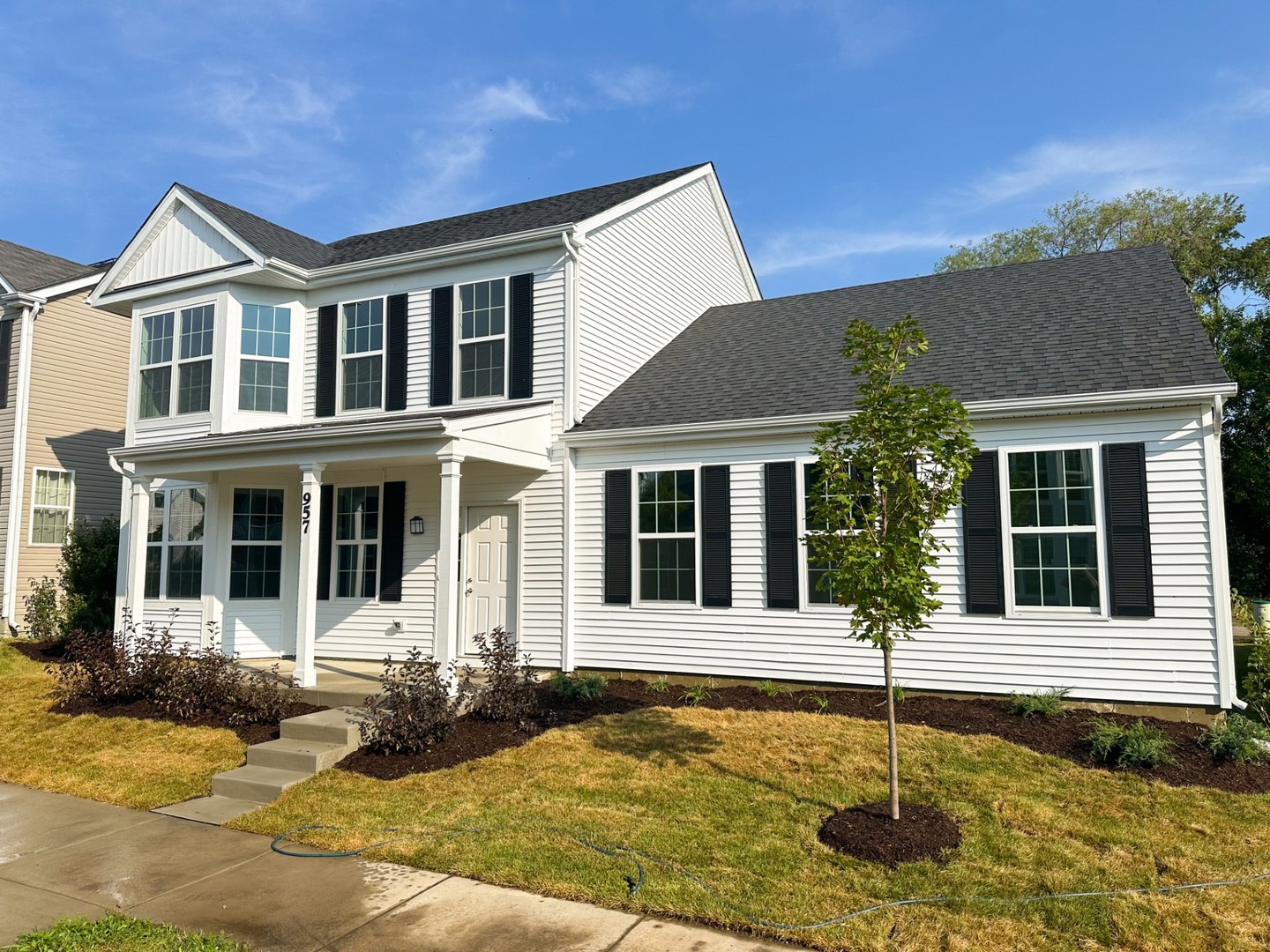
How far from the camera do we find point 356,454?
9641mm

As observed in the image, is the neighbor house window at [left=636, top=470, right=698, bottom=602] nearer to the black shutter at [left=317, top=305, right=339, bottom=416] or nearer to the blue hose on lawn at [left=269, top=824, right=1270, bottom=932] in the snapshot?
the blue hose on lawn at [left=269, top=824, right=1270, bottom=932]

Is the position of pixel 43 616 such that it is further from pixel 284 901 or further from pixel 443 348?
pixel 284 901

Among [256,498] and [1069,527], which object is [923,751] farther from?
[256,498]

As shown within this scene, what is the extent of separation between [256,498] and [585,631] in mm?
5535

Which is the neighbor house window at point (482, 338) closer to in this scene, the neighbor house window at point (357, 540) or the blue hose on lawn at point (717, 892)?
the neighbor house window at point (357, 540)

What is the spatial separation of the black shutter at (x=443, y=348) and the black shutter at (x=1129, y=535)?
8.19 m

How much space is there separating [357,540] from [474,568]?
6.31 ft

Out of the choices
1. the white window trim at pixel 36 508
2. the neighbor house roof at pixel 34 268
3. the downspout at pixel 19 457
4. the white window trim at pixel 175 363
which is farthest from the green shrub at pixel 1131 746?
the neighbor house roof at pixel 34 268

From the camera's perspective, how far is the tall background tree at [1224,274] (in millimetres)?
17719

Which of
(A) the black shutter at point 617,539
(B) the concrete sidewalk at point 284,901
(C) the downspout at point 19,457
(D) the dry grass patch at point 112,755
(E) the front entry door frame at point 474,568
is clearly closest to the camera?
(B) the concrete sidewalk at point 284,901

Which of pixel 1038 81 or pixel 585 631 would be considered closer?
pixel 585 631

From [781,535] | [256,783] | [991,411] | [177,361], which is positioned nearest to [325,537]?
[177,361]

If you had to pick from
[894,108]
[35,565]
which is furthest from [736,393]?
[35,565]

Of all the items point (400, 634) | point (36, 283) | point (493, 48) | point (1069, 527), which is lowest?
point (400, 634)
